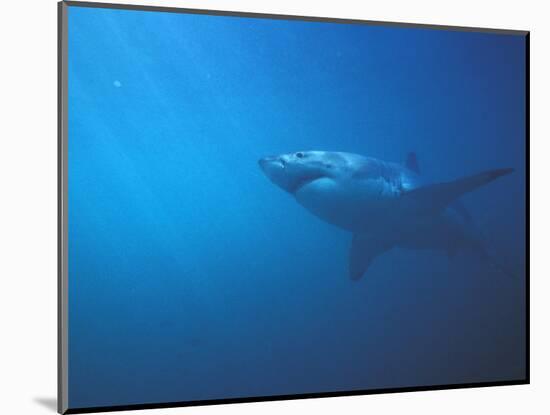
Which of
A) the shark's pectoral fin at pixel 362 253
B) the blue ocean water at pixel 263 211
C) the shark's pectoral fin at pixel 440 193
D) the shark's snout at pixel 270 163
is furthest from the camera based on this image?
the shark's pectoral fin at pixel 440 193

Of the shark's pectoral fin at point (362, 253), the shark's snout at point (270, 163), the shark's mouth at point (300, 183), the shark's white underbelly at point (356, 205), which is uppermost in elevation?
the shark's snout at point (270, 163)

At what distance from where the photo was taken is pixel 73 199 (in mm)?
5258

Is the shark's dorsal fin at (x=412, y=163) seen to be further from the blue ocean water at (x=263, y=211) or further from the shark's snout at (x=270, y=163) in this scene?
the shark's snout at (x=270, y=163)

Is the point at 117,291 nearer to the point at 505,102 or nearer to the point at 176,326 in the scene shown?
the point at 176,326

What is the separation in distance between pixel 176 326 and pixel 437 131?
7.24 feet

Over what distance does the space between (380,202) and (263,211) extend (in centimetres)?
88

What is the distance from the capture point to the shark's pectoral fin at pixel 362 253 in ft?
19.9

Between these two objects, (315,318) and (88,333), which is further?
(315,318)

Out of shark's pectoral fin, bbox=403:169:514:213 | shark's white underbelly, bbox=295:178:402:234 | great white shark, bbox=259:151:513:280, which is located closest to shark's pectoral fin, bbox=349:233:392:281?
great white shark, bbox=259:151:513:280

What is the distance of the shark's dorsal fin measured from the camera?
6.13 m

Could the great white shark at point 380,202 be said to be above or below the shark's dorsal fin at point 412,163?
below

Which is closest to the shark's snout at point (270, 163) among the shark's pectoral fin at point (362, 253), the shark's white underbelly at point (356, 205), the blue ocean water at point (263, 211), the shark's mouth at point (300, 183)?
the blue ocean water at point (263, 211)

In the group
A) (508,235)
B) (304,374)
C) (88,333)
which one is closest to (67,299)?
(88,333)

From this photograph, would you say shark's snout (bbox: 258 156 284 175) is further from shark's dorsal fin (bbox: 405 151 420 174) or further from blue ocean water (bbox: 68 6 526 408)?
shark's dorsal fin (bbox: 405 151 420 174)
